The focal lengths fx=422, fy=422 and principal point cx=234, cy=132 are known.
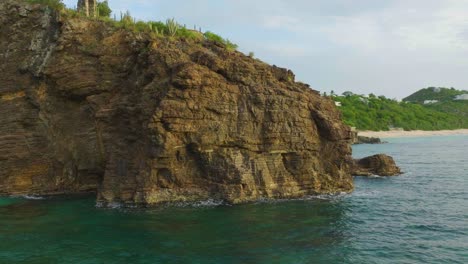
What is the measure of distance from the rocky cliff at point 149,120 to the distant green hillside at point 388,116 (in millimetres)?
112866

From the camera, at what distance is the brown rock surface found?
153ft

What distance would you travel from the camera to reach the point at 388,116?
156875mm

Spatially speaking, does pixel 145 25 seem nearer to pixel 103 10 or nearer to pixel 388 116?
pixel 103 10

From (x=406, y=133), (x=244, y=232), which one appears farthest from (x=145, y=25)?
(x=406, y=133)

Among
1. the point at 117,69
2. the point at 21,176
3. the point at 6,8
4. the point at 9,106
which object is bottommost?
the point at 21,176

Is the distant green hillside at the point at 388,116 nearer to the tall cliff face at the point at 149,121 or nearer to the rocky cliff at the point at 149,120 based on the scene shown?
the rocky cliff at the point at 149,120

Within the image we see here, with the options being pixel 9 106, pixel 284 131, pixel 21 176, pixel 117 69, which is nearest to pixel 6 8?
pixel 9 106

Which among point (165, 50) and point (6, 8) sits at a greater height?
point (6, 8)

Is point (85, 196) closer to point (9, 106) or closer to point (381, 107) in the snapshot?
point (9, 106)

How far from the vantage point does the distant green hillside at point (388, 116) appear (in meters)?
148

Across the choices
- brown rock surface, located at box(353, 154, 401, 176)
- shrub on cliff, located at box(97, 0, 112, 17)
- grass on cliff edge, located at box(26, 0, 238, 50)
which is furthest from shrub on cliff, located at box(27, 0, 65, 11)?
brown rock surface, located at box(353, 154, 401, 176)

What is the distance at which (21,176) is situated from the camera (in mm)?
32812

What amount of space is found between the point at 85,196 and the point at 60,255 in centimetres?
1393

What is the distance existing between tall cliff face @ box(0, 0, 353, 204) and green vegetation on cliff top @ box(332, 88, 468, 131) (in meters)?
113
